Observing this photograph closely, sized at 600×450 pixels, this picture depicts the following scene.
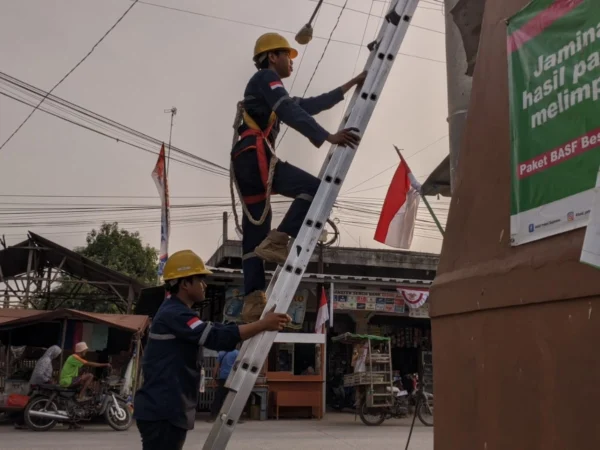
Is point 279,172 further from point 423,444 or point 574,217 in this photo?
point 423,444

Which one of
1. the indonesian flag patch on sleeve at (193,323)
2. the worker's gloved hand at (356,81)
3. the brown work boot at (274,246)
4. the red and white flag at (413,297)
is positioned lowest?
the indonesian flag patch on sleeve at (193,323)

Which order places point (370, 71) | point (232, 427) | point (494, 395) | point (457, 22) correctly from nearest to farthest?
point (494, 395)
point (232, 427)
point (370, 71)
point (457, 22)

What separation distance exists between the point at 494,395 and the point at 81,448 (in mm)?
→ 8205

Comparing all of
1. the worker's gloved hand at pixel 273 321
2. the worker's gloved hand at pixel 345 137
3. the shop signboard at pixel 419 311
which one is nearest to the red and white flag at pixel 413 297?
the shop signboard at pixel 419 311

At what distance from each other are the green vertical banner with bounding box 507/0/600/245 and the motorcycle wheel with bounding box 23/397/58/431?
37.4 ft

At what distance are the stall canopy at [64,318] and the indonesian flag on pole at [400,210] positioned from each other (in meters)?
7.22

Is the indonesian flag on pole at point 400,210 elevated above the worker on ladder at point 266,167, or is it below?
above

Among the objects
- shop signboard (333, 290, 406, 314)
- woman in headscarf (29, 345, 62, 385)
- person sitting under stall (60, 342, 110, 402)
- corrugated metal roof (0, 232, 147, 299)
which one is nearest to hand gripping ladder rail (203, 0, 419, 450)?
person sitting under stall (60, 342, 110, 402)

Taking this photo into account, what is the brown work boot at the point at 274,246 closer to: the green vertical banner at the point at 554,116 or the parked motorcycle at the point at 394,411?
the green vertical banner at the point at 554,116

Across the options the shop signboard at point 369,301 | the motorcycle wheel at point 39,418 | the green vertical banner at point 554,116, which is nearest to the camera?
the green vertical banner at point 554,116

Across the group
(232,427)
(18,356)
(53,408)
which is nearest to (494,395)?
(232,427)

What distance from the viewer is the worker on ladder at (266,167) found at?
379 centimetres

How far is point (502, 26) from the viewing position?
3.28 meters

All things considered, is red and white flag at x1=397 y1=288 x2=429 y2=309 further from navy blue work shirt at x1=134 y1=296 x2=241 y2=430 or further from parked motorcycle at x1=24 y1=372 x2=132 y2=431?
navy blue work shirt at x1=134 y1=296 x2=241 y2=430
